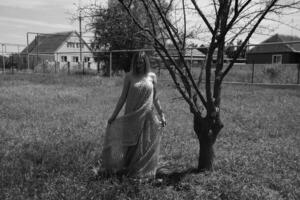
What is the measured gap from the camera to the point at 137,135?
151 inches

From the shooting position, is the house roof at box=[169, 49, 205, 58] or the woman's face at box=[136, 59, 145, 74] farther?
the house roof at box=[169, 49, 205, 58]

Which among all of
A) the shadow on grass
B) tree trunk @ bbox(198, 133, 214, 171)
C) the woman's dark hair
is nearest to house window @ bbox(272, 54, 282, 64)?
tree trunk @ bbox(198, 133, 214, 171)

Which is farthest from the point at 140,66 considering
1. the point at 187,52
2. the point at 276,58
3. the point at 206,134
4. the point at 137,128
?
the point at 276,58

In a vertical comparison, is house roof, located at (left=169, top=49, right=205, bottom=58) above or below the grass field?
above

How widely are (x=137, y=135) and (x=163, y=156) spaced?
49.4 inches

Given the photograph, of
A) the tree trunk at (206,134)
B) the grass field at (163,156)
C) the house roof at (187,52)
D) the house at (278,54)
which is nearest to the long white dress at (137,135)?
the grass field at (163,156)

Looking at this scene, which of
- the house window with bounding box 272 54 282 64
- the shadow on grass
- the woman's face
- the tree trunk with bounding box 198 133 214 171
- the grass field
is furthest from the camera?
the house window with bounding box 272 54 282 64

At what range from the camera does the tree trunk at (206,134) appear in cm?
396

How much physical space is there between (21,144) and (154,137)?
Result: 9.06 ft

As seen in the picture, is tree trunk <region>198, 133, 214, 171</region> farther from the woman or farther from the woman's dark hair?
the woman's dark hair

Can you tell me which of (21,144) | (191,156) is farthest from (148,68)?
(21,144)

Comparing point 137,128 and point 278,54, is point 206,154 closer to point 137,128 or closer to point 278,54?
point 137,128

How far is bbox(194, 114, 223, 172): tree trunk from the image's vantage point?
396 cm

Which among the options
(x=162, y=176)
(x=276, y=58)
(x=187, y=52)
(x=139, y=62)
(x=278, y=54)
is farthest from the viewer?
(x=276, y=58)
